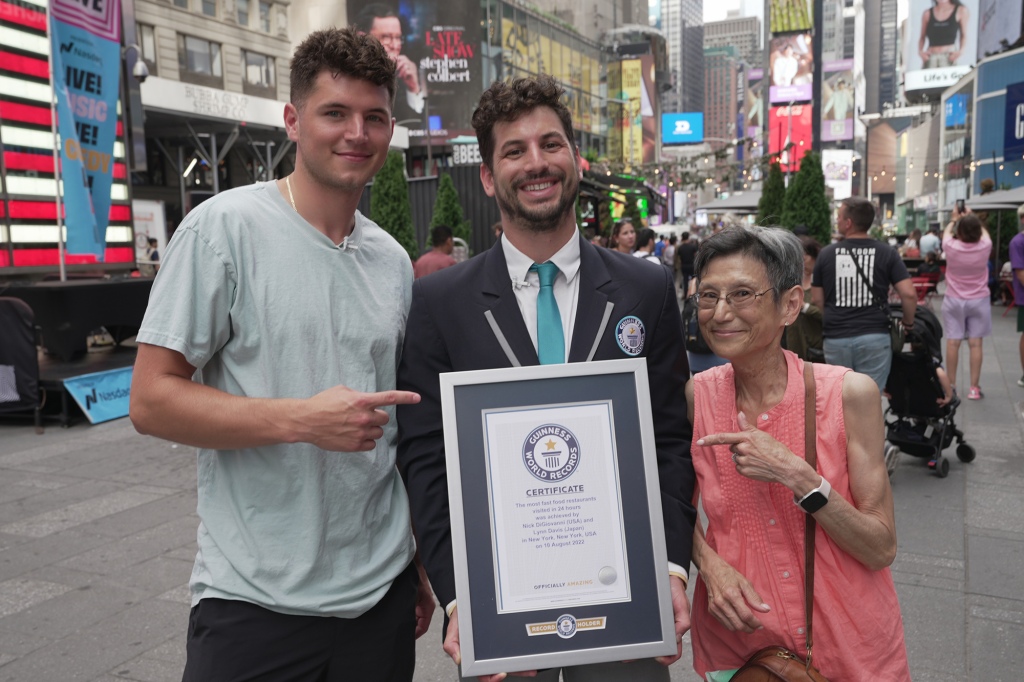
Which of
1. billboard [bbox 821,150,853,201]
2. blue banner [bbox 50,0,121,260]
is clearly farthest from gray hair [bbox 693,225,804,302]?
billboard [bbox 821,150,853,201]

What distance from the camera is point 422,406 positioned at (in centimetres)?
211

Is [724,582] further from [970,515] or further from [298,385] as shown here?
[970,515]

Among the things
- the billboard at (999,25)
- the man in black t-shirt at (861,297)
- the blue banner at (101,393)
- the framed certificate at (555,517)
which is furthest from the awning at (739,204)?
the billboard at (999,25)

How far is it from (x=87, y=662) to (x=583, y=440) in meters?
3.16

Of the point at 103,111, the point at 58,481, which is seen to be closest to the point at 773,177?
the point at 103,111

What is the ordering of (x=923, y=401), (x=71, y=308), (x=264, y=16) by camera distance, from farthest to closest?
(x=264, y=16) → (x=71, y=308) → (x=923, y=401)

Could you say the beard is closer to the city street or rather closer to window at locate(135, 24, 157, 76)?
the city street

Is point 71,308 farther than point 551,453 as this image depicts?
Yes

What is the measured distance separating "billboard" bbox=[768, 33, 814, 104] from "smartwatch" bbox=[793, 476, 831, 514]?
A: 11641 centimetres

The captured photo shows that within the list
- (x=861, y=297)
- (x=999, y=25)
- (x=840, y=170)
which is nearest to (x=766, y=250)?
(x=861, y=297)

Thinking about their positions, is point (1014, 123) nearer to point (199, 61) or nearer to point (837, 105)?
point (199, 61)

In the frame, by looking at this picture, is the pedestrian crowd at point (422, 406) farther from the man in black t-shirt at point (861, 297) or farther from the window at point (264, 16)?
the window at point (264, 16)

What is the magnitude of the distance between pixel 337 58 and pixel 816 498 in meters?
1.60

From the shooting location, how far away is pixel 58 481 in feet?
22.9
